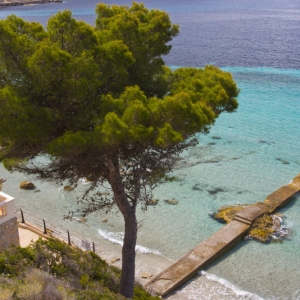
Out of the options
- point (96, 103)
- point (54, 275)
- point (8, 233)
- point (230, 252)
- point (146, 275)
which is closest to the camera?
point (96, 103)

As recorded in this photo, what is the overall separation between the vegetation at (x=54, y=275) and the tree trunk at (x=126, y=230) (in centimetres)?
38

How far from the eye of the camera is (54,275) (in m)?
7.68

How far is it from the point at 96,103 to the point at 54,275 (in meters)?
3.41

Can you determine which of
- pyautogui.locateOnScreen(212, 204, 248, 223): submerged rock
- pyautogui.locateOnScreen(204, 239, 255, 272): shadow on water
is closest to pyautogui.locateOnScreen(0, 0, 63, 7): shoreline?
pyautogui.locateOnScreen(212, 204, 248, 223): submerged rock

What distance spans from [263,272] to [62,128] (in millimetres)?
7492

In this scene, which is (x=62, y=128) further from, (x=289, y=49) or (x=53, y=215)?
(x=289, y=49)

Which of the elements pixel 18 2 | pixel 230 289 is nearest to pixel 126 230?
pixel 230 289

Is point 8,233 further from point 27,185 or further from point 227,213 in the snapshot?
point 227,213

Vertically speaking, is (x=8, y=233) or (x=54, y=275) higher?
(x=54, y=275)

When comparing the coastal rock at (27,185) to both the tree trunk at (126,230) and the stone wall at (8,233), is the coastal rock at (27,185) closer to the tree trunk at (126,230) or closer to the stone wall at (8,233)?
the stone wall at (8,233)

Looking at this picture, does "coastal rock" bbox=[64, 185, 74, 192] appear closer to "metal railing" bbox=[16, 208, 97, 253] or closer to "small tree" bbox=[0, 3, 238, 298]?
"metal railing" bbox=[16, 208, 97, 253]

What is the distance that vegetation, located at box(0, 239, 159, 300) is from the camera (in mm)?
5914

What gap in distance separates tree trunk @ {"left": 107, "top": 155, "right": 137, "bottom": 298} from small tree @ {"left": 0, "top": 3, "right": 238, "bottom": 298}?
0.07 feet

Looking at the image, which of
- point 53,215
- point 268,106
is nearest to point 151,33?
point 53,215
